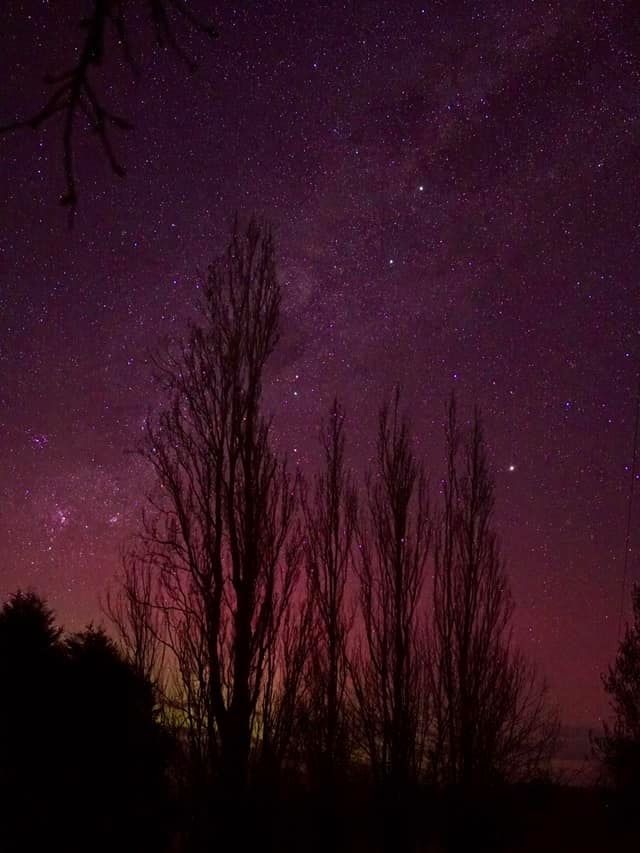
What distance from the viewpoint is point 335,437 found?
49.0 feet

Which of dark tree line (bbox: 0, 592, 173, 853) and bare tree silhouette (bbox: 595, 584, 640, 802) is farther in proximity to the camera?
bare tree silhouette (bbox: 595, 584, 640, 802)

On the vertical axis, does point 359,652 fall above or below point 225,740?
above

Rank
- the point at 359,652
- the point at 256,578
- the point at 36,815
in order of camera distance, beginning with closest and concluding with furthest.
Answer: the point at 36,815, the point at 256,578, the point at 359,652

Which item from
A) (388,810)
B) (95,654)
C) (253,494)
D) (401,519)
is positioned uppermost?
(401,519)

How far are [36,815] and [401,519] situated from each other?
8.64 m

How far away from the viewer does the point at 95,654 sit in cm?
864

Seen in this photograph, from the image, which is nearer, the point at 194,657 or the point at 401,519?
the point at 194,657

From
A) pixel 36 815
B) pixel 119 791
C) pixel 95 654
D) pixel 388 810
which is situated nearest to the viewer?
pixel 36 815

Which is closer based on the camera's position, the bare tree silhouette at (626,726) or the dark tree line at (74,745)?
the dark tree line at (74,745)

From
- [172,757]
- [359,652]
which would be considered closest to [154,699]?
[172,757]

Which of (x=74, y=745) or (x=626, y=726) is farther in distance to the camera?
(x=626, y=726)

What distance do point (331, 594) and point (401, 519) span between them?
5.60ft

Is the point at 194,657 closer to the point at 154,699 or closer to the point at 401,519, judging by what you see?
the point at 154,699

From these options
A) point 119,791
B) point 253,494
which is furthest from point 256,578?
point 119,791
